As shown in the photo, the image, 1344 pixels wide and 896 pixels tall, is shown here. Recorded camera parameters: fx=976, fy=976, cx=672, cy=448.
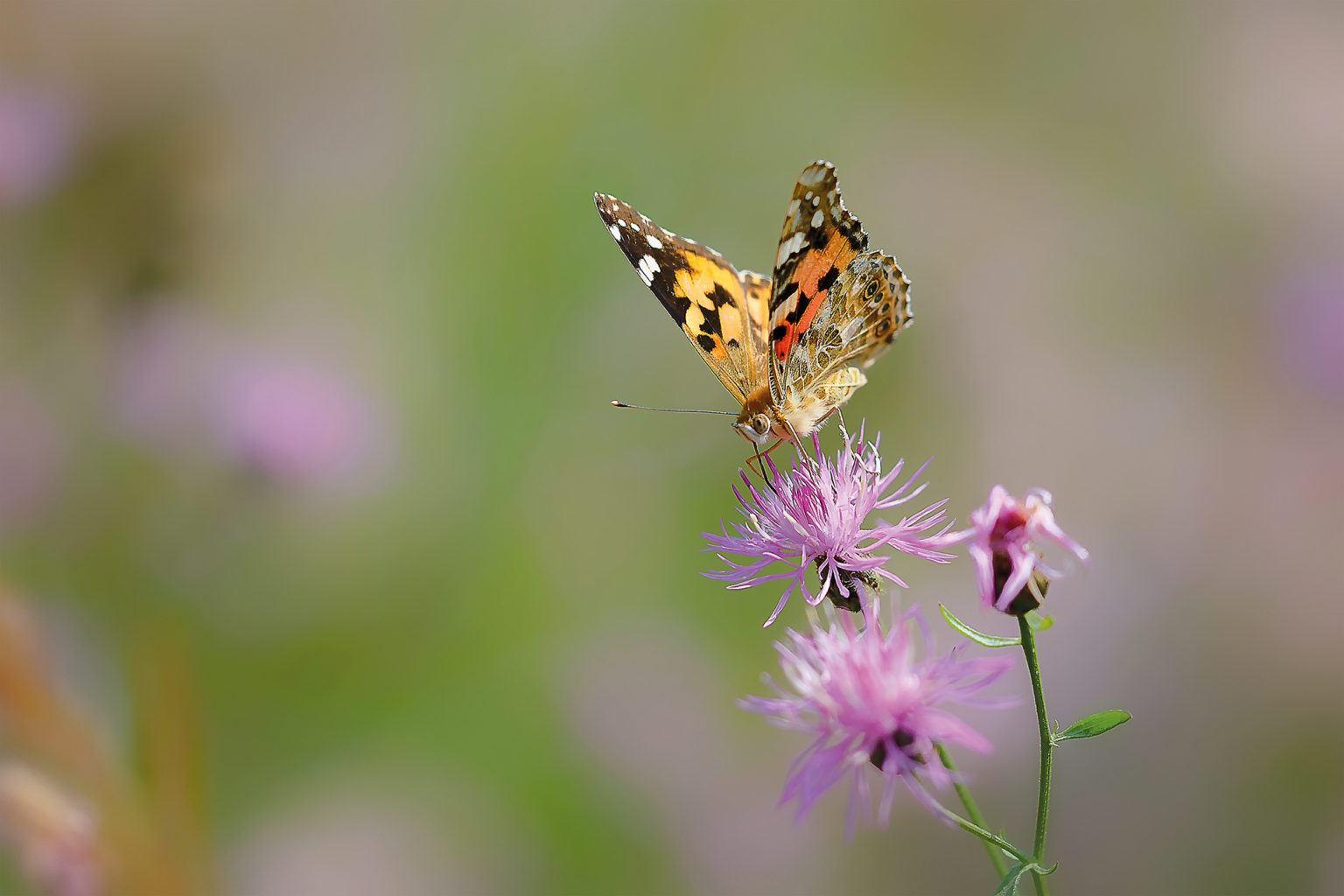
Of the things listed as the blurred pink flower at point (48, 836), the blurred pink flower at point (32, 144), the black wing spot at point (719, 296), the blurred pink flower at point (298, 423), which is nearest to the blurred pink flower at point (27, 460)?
the blurred pink flower at point (298, 423)

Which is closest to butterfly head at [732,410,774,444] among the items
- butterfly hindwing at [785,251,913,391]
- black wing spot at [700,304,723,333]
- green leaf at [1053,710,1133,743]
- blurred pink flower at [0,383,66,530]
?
butterfly hindwing at [785,251,913,391]

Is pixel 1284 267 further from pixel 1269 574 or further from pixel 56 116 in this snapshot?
pixel 56 116

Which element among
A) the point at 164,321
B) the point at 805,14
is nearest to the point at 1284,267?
the point at 805,14

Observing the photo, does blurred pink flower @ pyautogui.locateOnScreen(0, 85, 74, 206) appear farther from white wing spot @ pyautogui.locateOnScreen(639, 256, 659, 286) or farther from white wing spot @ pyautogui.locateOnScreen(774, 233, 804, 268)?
white wing spot @ pyautogui.locateOnScreen(774, 233, 804, 268)

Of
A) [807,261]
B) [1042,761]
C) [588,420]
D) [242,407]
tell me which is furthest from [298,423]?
[1042,761]

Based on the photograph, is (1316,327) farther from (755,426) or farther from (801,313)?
(755,426)

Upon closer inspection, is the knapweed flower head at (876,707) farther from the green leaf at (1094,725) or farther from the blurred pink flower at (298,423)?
the blurred pink flower at (298,423)
